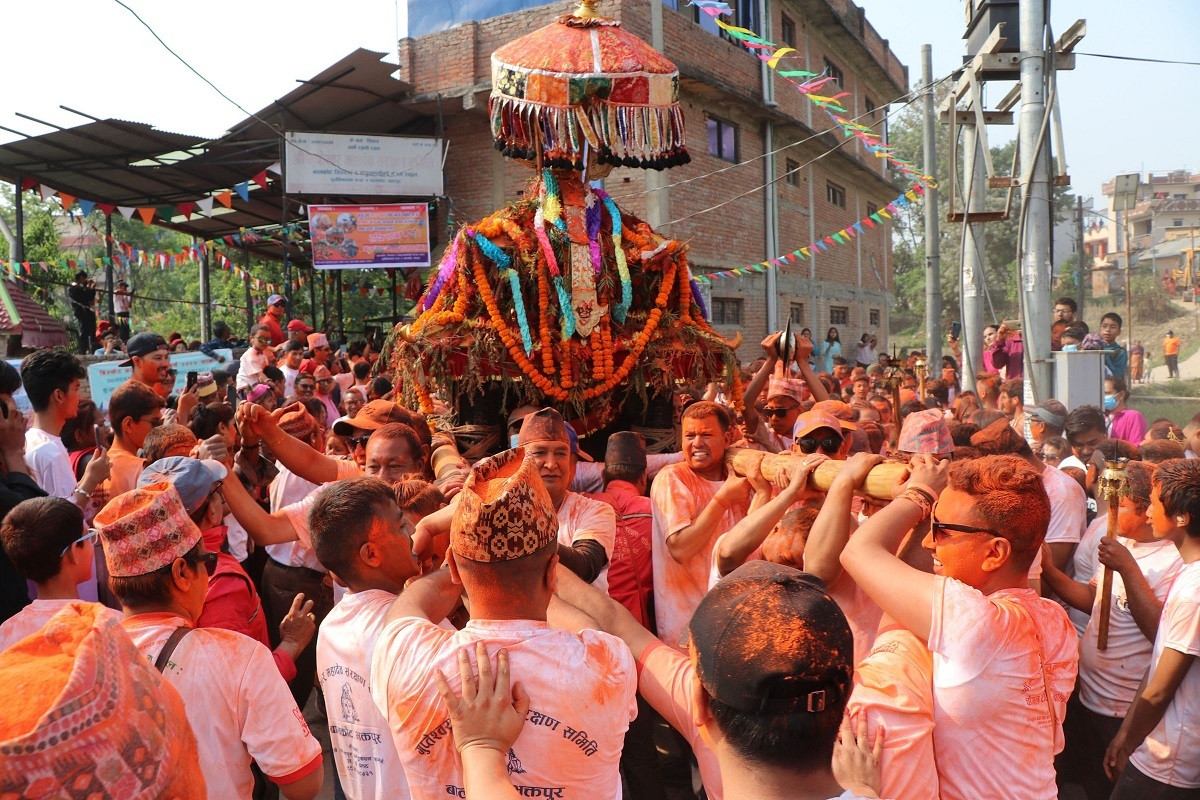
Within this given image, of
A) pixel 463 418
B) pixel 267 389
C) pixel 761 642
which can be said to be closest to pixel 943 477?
pixel 761 642

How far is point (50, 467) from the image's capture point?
168 inches

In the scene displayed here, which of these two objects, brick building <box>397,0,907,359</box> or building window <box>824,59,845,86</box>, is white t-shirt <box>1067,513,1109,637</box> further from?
building window <box>824,59,845,86</box>

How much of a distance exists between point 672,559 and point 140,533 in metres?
2.04

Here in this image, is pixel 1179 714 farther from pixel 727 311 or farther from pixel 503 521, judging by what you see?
pixel 727 311

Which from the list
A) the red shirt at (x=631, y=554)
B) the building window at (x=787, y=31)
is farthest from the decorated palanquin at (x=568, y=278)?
the building window at (x=787, y=31)

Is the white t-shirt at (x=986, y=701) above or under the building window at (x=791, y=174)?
under

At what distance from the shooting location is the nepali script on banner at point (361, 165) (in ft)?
49.2

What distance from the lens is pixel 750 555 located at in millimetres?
3150

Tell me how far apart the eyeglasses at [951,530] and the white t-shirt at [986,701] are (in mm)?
168

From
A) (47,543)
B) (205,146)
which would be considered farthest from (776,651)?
(205,146)

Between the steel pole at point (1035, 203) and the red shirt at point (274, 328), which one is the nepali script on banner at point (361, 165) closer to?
the red shirt at point (274, 328)

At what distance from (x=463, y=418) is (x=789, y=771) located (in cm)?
425

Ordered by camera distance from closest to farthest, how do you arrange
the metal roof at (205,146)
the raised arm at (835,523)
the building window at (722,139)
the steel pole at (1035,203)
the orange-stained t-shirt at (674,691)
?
the orange-stained t-shirt at (674,691) < the raised arm at (835,523) < the steel pole at (1035,203) < the metal roof at (205,146) < the building window at (722,139)

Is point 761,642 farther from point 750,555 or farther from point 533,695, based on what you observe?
point 750,555
